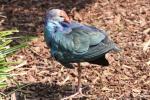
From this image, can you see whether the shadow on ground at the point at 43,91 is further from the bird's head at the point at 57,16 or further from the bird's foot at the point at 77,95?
the bird's head at the point at 57,16

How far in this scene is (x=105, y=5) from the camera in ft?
23.4

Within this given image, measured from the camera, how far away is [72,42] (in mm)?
4891

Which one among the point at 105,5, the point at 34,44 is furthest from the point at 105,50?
the point at 105,5

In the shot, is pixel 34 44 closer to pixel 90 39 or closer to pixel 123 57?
pixel 123 57

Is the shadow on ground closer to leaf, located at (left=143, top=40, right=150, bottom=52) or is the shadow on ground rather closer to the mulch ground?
the mulch ground

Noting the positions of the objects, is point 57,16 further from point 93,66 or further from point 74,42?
point 93,66

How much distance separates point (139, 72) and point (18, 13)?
7.37 feet

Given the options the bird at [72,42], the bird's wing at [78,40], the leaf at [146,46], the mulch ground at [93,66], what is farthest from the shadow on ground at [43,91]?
the leaf at [146,46]

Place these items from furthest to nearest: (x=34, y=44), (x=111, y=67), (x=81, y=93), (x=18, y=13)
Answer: (x=18, y=13), (x=34, y=44), (x=111, y=67), (x=81, y=93)

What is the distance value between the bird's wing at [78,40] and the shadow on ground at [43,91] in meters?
0.67

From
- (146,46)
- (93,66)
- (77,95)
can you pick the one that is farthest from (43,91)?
(146,46)

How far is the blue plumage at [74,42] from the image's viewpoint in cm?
485

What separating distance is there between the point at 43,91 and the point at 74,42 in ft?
2.66

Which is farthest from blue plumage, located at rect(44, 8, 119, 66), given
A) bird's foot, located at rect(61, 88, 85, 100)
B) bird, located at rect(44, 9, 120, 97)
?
bird's foot, located at rect(61, 88, 85, 100)
